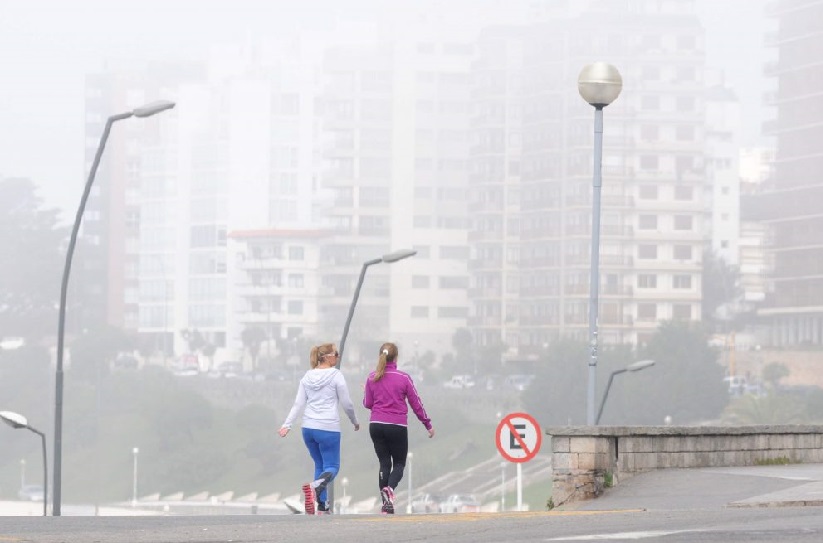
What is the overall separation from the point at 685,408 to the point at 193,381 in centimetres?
6470

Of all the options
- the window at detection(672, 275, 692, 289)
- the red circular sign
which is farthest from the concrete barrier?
the window at detection(672, 275, 692, 289)

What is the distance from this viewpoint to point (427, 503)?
139m

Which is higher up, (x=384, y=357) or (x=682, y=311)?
(x=384, y=357)

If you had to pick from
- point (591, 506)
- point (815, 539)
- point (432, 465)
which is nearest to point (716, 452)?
point (591, 506)

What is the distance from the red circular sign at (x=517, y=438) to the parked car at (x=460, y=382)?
152471 mm

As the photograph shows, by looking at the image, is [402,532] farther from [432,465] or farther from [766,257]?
[766,257]

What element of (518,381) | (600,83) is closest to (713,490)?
(600,83)

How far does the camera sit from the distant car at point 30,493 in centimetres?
17050

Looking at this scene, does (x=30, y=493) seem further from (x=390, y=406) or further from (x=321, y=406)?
(x=390, y=406)

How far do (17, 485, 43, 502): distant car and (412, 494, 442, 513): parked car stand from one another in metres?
44.9

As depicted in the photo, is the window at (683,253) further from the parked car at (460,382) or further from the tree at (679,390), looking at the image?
the tree at (679,390)

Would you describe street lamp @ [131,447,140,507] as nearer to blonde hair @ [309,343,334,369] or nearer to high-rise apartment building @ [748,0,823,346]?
high-rise apartment building @ [748,0,823,346]

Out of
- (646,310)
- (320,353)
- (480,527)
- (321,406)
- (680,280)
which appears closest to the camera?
(480,527)

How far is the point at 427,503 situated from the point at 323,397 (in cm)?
12280
